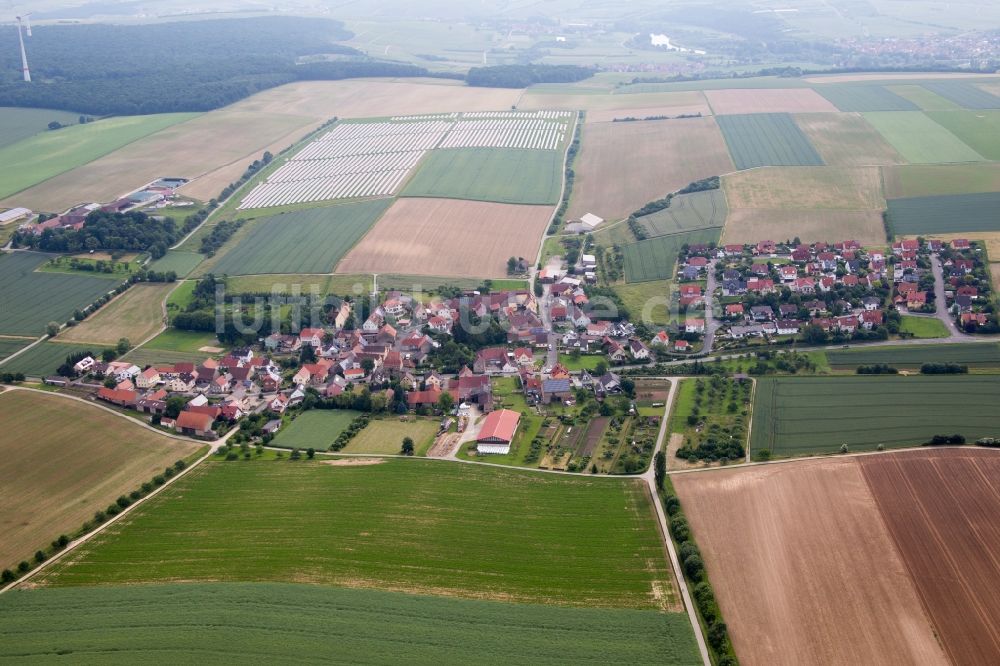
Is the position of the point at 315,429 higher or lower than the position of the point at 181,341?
lower

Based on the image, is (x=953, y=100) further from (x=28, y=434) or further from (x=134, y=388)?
(x=28, y=434)

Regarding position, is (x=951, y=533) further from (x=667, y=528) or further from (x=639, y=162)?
(x=639, y=162)

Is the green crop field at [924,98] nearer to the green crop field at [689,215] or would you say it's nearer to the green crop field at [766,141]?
the green crop field at [766,141]

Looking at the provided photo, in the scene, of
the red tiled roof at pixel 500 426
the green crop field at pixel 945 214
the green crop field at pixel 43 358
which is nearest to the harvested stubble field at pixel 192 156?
the green crop field at pixel 43 358

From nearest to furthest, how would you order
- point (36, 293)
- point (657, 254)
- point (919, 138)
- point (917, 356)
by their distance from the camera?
point (917, 356)
point (36, 293)
point (657, 254)
point (919, 138)

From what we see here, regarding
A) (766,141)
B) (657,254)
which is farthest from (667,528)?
(766,141)

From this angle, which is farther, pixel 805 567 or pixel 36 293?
pixel 36 293

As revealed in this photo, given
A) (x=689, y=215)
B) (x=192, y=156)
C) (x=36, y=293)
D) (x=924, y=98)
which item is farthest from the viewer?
(x=924, y=98)
